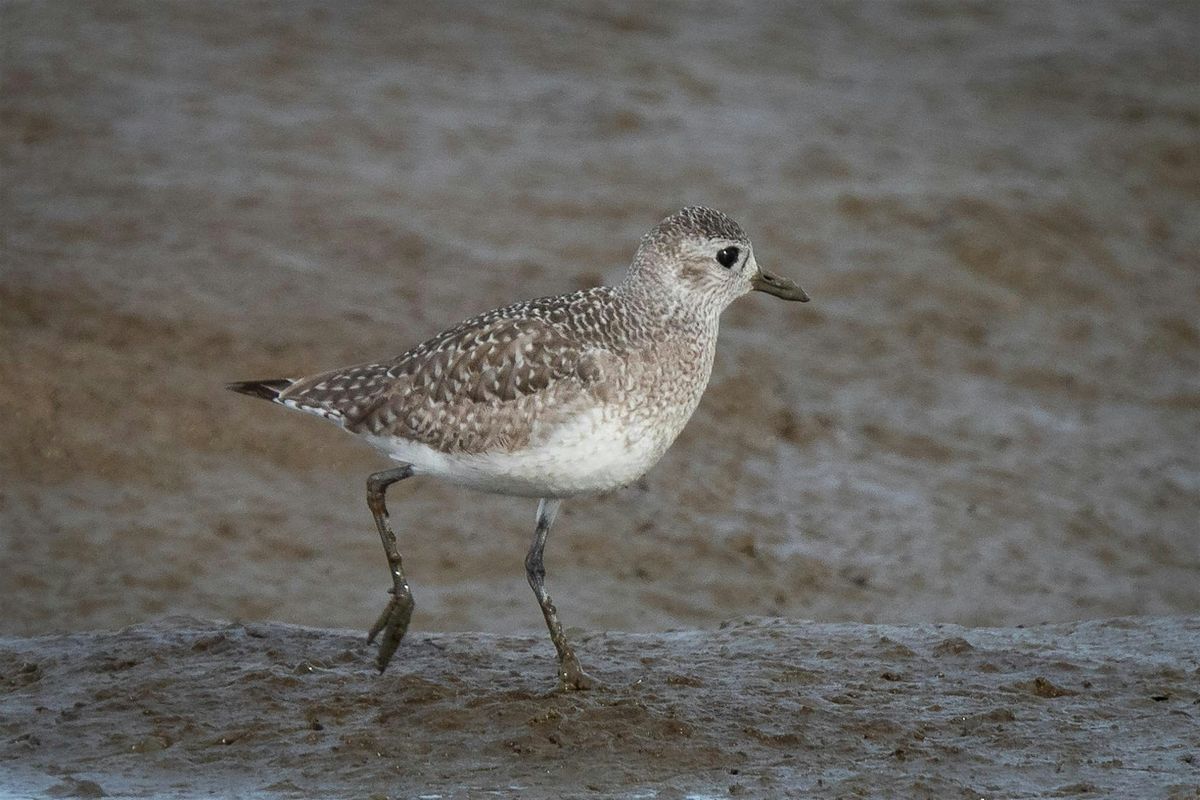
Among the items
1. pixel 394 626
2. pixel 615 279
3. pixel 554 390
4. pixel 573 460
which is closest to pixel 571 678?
pixel 394 626

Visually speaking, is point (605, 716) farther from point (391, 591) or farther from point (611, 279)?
point (611, 279)

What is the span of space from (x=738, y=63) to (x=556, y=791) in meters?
11.2

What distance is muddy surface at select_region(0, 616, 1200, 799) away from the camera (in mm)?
6781

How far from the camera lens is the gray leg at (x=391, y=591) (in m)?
7.57

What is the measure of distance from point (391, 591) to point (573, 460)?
1133 mm

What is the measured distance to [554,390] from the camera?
7262 millimetres

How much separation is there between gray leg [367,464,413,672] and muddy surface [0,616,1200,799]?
150 mm

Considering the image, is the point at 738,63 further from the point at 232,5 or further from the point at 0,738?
the point at 0,738

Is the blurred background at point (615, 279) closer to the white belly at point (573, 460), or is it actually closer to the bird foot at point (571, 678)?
the bird foot at point (571, 678)

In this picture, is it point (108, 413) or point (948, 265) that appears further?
point (948, 265)

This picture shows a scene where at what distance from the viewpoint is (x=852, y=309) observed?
1315 centimetres

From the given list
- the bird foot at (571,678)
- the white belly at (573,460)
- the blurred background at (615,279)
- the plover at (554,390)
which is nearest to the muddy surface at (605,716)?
the bird foot at (571,678)

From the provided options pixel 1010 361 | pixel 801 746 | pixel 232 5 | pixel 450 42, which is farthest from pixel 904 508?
pixel 232 5

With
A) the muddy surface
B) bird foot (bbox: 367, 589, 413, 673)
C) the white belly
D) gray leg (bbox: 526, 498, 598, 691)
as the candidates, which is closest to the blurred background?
the muddy surface
